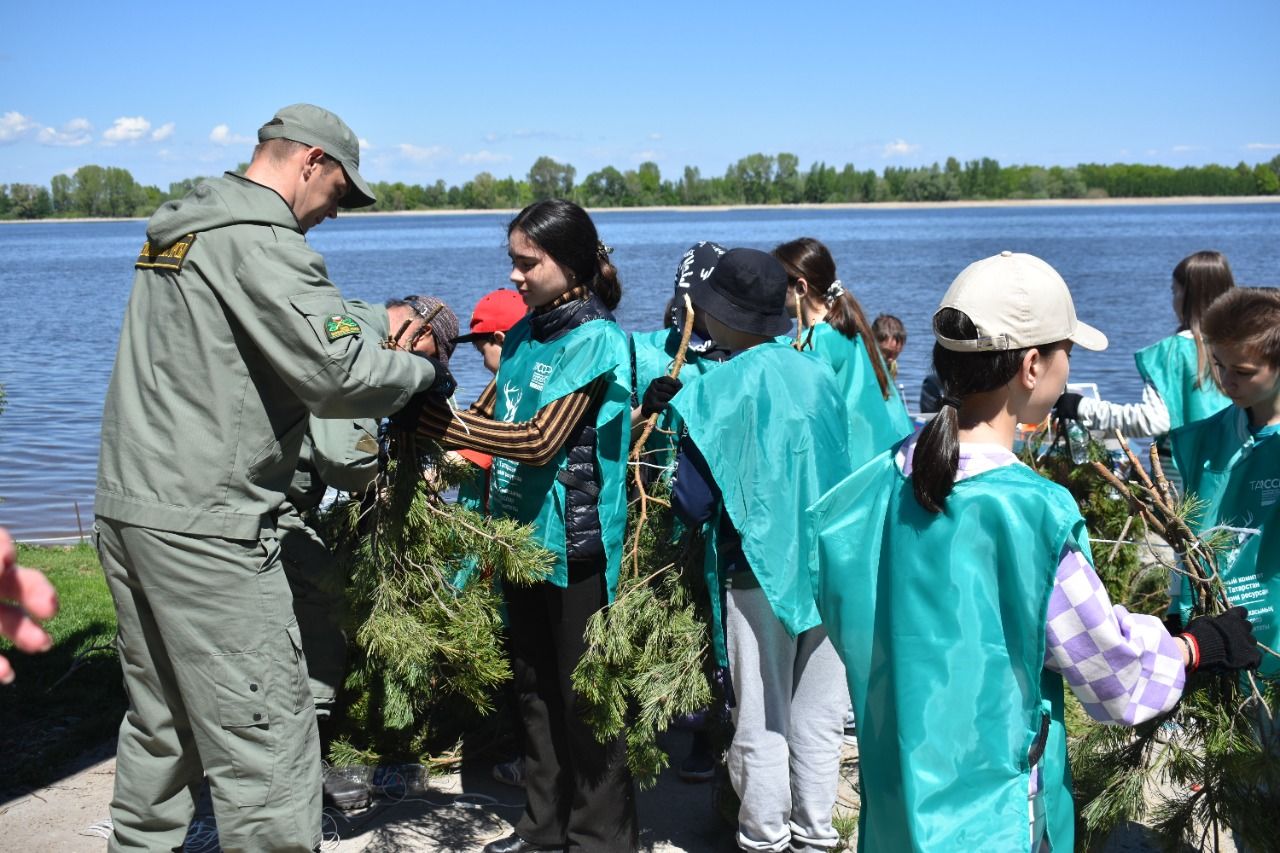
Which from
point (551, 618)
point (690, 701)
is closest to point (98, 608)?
point (551, 618)

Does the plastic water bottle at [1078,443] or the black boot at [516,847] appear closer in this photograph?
the black boot at [516,847]

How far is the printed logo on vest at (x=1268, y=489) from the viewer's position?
3432mm

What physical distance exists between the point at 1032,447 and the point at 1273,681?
235 centimetres

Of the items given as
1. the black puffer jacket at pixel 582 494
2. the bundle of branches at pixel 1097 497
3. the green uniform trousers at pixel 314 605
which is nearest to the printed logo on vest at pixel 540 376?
the black puffer jacket at pixel 582 494

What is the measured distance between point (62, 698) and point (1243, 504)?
16.4 feet

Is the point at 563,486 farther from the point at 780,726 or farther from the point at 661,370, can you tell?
the point at 661,370

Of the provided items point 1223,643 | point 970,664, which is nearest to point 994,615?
point 970,664

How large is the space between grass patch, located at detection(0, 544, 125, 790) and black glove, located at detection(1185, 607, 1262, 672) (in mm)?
4319

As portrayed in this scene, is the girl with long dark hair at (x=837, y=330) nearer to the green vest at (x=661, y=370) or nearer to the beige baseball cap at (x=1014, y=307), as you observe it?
the green vest at (x=661, y=370)

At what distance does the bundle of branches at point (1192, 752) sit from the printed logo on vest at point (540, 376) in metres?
1.74

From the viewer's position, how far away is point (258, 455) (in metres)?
3.22

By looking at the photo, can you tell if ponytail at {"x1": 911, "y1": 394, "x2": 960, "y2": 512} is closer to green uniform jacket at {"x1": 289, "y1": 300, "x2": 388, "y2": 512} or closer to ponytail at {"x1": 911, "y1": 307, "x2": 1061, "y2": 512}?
ponytail at {"x1": 911, "y1": 307, "x2": 1061, "y2": 512}

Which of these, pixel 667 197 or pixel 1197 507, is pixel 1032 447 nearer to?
pixel 1197 507

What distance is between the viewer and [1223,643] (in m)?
2.56
